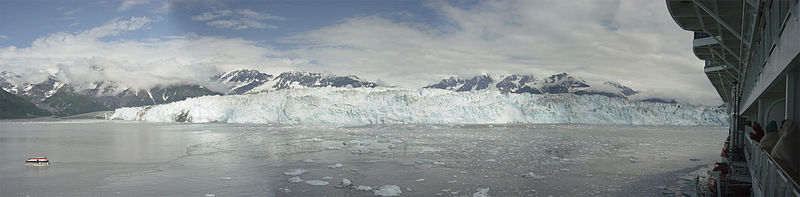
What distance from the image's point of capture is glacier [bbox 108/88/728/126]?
35.4 m

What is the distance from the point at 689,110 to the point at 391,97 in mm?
24245

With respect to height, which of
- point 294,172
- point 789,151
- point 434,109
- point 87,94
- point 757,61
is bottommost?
point 294,172

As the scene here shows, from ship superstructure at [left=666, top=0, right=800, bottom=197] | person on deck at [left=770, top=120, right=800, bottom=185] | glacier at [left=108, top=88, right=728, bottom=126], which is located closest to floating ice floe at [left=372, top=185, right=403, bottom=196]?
ship superstructure at [left=666, top=0, right=800, bottom=197]

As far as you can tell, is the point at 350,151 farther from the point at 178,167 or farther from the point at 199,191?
the point at 199,191

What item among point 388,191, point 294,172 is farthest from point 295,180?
point 388,191

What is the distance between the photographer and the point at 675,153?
14.3 m

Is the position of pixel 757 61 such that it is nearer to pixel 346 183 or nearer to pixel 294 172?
pixel 346 183

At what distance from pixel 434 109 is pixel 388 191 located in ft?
92.6

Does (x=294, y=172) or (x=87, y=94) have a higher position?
(x=87, y=94)

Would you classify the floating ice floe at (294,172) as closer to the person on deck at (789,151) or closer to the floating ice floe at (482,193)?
the floating ice floe at (482,193)

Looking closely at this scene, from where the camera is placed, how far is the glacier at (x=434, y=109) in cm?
3541

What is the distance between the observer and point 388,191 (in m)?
7.51

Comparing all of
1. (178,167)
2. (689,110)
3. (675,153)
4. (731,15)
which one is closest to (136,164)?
(178,167)

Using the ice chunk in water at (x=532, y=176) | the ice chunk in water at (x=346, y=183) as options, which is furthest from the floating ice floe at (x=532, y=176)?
the ice chunk in water at (x=346, y=183)
